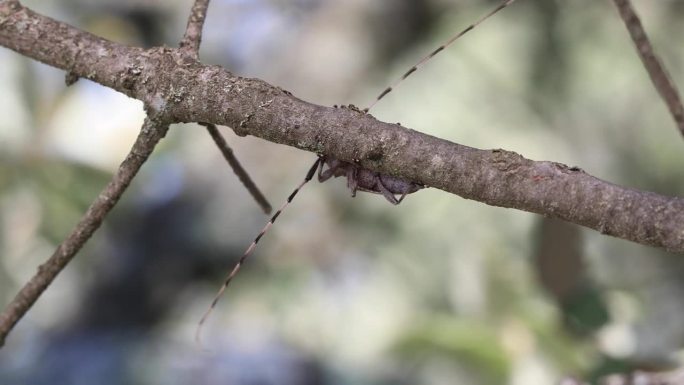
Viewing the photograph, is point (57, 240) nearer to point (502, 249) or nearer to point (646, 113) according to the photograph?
point (502, 249)

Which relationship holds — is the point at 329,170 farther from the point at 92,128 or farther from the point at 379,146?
the point at 92,128

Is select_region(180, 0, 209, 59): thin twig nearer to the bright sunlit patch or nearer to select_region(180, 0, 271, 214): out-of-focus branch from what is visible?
select_region(180, 0, 271, 214): out-of-focus branch

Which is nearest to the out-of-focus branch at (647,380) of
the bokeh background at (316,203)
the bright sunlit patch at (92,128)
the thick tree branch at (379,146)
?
the thick tree branch at (379,146)

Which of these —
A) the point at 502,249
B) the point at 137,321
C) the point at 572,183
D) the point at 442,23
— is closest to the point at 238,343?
the point at 137,321

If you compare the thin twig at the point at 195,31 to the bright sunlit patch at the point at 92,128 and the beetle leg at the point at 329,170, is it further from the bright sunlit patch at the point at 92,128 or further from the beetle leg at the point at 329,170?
the bright sunlit patch at the point at 92,128

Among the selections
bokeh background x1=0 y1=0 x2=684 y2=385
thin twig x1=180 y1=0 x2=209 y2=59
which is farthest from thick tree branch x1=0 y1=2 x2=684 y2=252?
bokeh background x1=0 y1=0 x2=684 y2=385

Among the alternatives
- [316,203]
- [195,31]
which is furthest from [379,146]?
[316,203]
